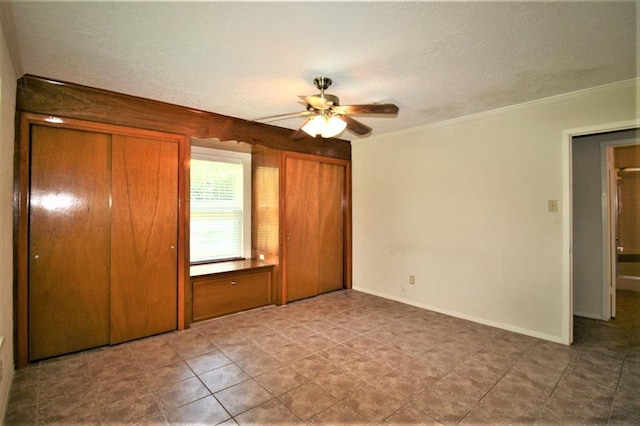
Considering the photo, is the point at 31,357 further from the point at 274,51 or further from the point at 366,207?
the point at 366,207

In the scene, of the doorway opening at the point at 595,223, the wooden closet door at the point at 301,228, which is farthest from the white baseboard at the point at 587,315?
the wooden closet door at the point at 301,228

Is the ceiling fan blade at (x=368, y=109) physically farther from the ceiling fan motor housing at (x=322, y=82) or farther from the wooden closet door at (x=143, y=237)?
the wooden closet door at (x=143, y=237)

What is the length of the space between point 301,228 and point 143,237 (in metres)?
2.02

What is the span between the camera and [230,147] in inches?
171

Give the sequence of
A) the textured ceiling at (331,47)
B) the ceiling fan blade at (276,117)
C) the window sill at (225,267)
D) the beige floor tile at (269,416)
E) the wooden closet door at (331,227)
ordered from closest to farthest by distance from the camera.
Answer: the textured ceiling at (331,47), the beige floor tile at (269,416), the ceiling fan blade at (276,117), the window sill at (225,267), the wooden closet door at (331,227)

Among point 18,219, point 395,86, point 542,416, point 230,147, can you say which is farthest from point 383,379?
point 230,147

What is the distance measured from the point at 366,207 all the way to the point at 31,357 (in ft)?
13.3

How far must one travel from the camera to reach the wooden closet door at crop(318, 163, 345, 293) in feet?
15.5

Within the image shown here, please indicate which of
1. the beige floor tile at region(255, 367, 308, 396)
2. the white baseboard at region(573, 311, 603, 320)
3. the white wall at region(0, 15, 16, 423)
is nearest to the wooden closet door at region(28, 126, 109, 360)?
the white wall at region(0, 15, 16, 423)

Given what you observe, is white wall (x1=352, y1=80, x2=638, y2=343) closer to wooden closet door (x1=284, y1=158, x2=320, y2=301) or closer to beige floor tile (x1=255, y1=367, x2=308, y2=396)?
wooden closet door (x1=284, y1=158, x2=320, y2=301)

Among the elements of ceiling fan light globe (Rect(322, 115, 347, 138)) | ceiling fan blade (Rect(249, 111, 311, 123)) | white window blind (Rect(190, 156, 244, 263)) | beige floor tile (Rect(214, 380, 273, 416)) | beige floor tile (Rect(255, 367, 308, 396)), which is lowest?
beige floor tile (Rect(214, 380, 273, 416))

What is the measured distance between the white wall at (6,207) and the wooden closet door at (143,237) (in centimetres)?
71

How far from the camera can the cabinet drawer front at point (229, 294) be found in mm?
3561

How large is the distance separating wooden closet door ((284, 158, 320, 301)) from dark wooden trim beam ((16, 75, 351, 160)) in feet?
1.28
